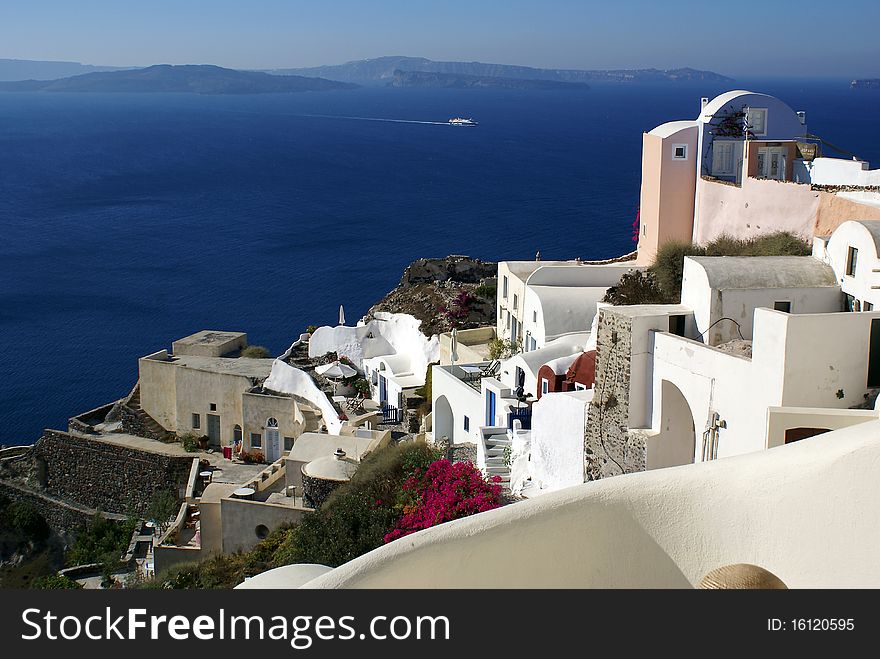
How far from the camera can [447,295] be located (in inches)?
1079

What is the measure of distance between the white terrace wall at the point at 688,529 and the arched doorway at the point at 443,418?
13.9 meters

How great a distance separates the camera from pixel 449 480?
47.8ft

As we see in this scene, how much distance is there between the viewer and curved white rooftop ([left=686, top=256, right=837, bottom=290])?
1372 centimetres

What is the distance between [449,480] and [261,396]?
12.6 m

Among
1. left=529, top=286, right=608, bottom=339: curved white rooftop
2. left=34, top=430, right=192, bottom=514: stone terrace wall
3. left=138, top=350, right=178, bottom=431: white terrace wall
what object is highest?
left=529, top=286, right=608, bottom=339: curved white rooftop

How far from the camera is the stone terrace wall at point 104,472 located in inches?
1049

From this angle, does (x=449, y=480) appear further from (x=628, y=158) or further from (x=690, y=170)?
(x=628, y=158)

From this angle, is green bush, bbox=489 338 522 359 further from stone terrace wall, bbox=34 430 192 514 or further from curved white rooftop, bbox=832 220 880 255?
curved white rooftop, bbox=832 220 880 255

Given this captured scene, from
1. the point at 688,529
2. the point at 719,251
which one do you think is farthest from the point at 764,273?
the point at 688,529

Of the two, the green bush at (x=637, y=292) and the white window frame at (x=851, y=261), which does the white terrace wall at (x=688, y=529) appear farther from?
the green bush at (x=637, y=292)

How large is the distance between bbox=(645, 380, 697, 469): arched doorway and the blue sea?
31.0 meters

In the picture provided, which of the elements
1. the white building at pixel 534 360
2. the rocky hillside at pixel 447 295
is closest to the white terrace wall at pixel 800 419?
the white building at pixel 534 360

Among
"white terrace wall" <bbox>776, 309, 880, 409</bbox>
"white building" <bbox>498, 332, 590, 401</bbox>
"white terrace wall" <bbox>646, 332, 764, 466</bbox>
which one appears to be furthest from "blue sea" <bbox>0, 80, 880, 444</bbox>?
"white terrace wall" <bbox>776, 309, 880, 409</bbox>

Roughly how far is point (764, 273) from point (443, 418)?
813 cm
